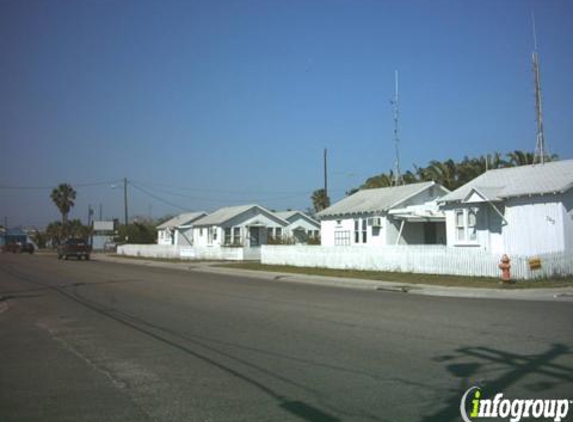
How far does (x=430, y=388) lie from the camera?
284 inches

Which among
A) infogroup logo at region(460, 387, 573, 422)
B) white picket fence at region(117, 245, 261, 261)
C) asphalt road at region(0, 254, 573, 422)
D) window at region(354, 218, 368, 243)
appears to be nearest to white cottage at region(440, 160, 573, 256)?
window at region(354, 218, 368, 243)

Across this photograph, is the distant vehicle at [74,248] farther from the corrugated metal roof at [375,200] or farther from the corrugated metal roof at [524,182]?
the corrugated metal roof at [524,182]

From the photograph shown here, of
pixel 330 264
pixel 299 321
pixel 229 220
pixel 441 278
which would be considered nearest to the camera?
pixel 299 321

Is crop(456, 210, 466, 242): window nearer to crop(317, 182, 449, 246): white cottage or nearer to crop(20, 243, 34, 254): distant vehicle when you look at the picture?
crop(317, 182, 449, 246): white cottage

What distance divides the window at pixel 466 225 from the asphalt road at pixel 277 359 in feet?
41.3

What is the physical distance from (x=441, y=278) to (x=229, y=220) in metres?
34.5

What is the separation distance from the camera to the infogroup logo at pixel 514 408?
242 inches

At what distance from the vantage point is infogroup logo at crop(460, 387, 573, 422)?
6.16 metres

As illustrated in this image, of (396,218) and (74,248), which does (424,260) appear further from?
(74,248)

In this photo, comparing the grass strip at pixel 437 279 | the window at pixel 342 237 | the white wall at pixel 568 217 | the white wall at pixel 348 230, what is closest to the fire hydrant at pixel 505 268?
the grass strip at pixel 437 279

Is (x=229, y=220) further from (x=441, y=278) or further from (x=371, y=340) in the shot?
(x=371, y=340)

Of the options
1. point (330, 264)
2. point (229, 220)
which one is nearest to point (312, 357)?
point (330, 264)

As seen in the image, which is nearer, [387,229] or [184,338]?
[184,338]

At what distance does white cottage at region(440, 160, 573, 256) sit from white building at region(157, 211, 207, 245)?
139 feet
